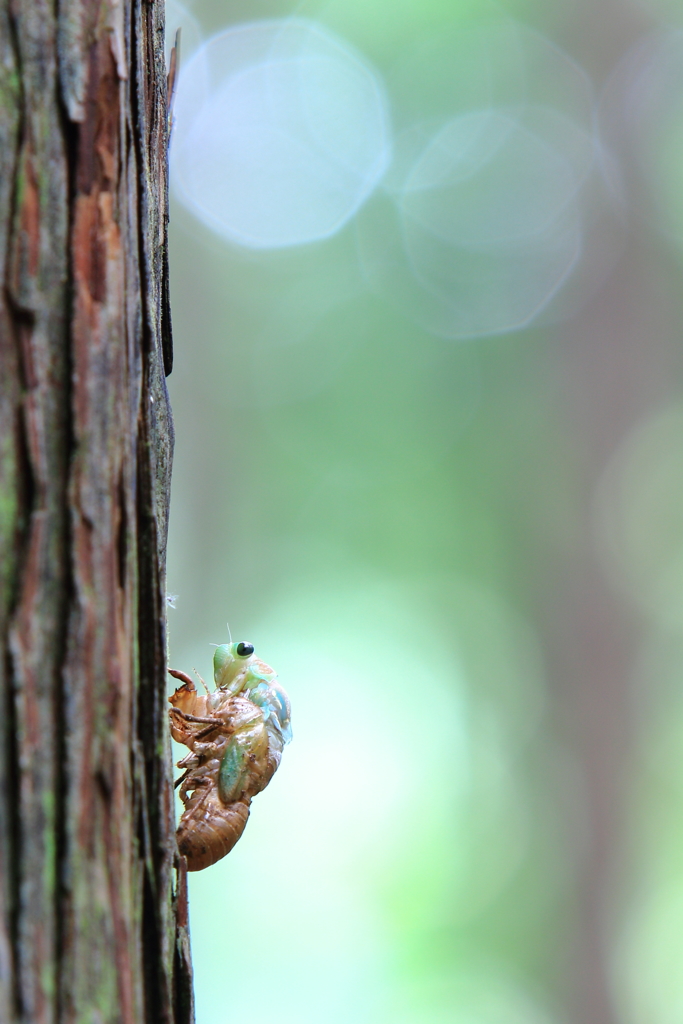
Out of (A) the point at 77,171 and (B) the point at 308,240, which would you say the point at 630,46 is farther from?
(A) the point at 77,171

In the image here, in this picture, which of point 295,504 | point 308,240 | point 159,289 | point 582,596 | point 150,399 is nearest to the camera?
point 150,399

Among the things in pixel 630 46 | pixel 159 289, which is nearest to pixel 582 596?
pixel 630 46

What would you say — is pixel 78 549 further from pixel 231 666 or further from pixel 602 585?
pixel 602 585

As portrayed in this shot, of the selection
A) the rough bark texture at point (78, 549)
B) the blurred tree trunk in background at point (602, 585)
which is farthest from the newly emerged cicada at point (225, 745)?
the blurred tree trunk in background at point (602, 585)

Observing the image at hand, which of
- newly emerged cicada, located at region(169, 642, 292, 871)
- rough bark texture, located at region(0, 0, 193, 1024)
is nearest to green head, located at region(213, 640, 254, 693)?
newly emerged cicada, located at region(169, 642, 292, 871)

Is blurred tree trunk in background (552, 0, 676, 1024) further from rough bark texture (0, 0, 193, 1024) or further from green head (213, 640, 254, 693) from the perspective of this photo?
rough bark texture (0, 0, 193, 1024)

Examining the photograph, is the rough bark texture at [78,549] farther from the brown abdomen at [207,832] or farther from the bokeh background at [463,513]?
the bokeh background at [463,513]

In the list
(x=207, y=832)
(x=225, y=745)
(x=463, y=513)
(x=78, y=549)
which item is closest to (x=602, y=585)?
(x=463, y=513)
